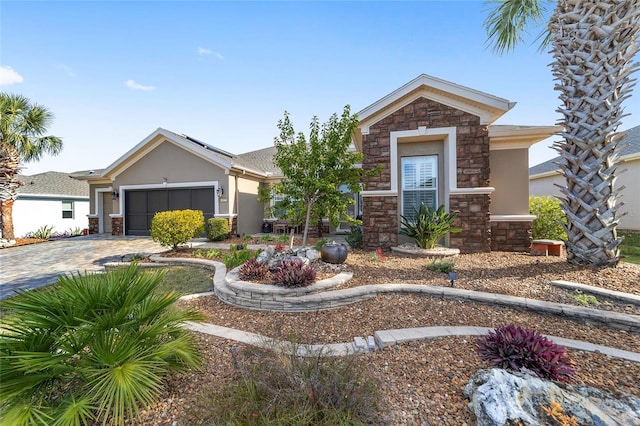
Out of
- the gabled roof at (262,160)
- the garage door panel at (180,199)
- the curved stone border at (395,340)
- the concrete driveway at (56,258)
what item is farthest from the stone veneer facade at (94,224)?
the curved stone border at (395,340)

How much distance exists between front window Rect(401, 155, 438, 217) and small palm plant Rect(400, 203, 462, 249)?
0.89 metres

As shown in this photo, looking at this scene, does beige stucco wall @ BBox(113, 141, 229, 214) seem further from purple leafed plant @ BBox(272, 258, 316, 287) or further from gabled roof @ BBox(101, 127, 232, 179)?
purple leafed plant @ BBox(272, 258, 316, 287)

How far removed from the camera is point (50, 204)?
17.8m

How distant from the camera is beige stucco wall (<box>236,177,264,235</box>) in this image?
12.5 metres

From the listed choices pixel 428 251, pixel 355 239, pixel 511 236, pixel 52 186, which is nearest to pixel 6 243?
pixel 52 186

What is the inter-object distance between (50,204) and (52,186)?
1.60 metres

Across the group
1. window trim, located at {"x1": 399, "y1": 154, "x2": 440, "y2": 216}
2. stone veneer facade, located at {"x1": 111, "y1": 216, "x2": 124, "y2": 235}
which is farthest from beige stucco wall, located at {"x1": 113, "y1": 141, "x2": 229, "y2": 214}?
window trim, located at {"x1": 399, "y1": 154, "x2": 440, "y2": 216}

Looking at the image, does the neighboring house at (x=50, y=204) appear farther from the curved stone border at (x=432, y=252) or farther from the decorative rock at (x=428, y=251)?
the curved stone border at (x=432, y=252)

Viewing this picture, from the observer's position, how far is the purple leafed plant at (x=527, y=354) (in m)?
2.29

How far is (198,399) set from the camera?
83.9 inches

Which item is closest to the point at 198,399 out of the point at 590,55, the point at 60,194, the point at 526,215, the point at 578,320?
the point at 578,320

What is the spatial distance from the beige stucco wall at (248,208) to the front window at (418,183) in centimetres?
774

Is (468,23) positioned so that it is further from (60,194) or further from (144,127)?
(60,194)

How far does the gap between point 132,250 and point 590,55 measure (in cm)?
1456
